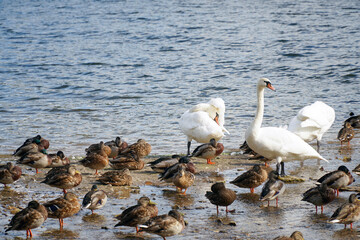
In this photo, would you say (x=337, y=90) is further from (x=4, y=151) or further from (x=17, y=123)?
(x=4, y=151)

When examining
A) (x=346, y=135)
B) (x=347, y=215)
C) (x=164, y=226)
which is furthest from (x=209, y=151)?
(x=164, y=226)

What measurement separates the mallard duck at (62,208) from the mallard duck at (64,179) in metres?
1.22

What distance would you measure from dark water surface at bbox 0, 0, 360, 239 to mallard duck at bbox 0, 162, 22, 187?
2092mm

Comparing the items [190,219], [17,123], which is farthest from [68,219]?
[17,123]

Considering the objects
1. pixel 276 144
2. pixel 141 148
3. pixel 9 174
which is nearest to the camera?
pixel 9 174

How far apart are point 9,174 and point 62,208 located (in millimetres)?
2129

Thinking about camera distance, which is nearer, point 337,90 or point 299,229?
point 299,229

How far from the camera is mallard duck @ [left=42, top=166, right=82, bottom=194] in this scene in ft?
30.3

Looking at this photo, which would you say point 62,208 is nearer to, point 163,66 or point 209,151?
point 209,151

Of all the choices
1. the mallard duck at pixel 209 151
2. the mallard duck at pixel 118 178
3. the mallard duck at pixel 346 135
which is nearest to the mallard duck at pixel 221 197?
the mallard duck at pixel 118 178

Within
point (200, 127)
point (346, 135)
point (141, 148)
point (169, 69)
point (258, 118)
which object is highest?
point (258, 118)

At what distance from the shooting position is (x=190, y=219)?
26.9ft

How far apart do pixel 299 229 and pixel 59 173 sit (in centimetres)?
379

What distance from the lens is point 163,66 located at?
27578 mm
